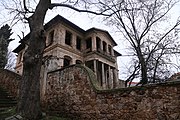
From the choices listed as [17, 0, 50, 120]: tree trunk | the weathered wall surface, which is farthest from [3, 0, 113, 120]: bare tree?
the weathered wall surface

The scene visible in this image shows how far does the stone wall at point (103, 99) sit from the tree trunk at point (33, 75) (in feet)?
4.98

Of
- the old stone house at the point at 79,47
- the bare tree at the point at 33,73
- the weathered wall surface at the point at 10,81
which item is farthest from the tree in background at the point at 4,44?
the bare tree at the point at 33,73

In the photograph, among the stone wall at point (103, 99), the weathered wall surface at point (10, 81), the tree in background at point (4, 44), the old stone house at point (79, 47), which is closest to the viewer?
the stone wall at point (103, 99)

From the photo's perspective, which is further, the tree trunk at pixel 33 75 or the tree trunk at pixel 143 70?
the tree trunk at pixel 143 70

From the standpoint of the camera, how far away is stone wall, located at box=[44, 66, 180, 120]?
4.39 meters

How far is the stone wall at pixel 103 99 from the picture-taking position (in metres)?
4.39

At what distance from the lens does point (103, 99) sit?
5.60m

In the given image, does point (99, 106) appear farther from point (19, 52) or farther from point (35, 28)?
point (19, 52)

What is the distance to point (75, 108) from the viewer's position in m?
6.36

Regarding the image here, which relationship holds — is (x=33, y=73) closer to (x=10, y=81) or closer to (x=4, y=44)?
(x=10, y=81)

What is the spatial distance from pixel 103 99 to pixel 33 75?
8.95ft

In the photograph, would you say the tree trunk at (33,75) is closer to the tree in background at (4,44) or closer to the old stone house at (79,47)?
the old stone house at (79,47)

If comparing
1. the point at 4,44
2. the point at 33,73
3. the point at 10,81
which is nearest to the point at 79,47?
the point at 4,44

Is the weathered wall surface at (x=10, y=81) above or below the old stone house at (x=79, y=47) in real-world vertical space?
below
